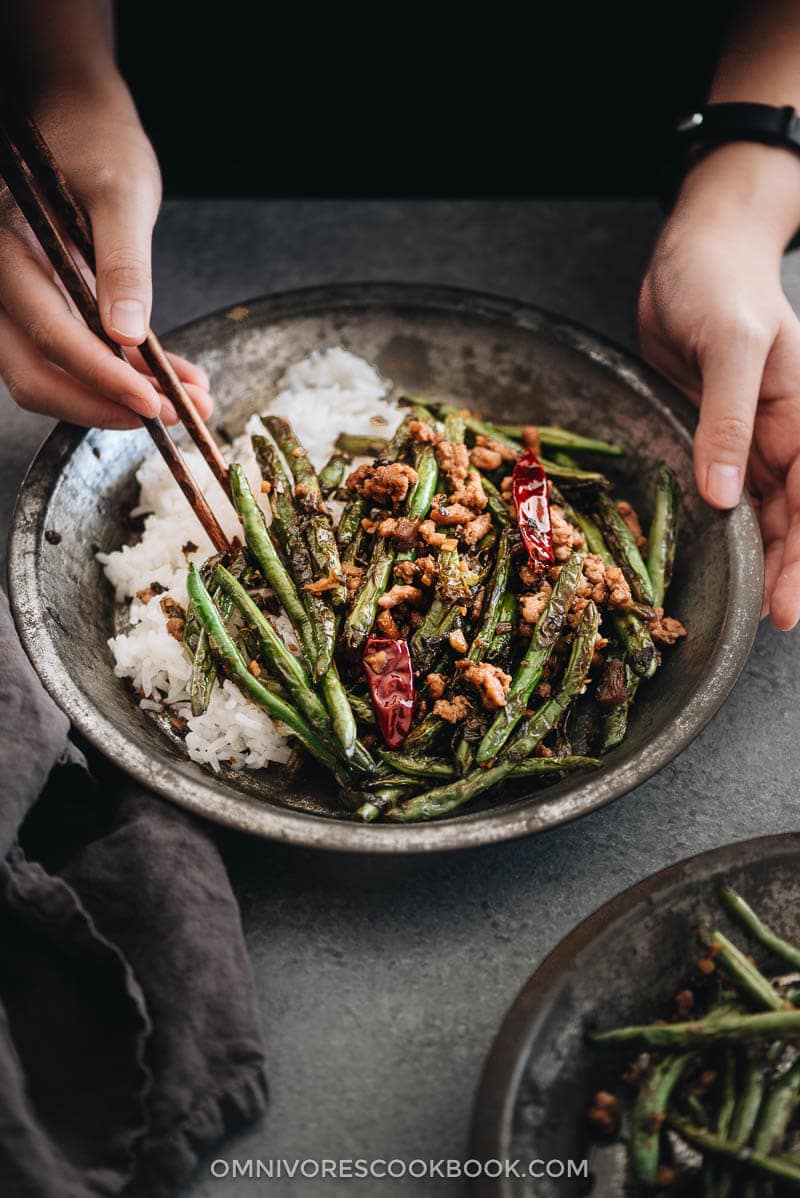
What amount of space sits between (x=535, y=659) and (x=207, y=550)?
1.07 m

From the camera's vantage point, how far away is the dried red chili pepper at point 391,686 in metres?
2.51

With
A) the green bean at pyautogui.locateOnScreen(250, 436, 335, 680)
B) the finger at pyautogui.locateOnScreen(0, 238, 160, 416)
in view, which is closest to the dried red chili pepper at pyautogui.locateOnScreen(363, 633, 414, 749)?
the green bean at pyautogui.locateOnScreen(250, 436, 335, 680)

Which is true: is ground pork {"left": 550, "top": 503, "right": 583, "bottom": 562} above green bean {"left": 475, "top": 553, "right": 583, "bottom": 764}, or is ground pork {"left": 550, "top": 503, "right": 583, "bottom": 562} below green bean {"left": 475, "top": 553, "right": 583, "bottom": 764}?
above

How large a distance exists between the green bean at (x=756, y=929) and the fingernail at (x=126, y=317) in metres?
2.03

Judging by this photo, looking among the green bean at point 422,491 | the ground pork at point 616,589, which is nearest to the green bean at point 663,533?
the ground pork at point 616,589

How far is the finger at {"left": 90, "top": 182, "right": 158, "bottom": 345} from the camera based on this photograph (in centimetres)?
262

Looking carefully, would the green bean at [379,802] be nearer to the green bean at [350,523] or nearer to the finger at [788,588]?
the green bean at [350,523]

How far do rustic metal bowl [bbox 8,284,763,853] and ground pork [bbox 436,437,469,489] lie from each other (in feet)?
1.83

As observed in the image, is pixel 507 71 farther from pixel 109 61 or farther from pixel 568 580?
pixel 568 580

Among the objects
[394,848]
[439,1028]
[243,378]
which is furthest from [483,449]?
[439,1028]

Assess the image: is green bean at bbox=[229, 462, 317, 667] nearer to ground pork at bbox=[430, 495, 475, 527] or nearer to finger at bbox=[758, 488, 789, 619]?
ground pork at bbox=[430, 495, 475, 527]

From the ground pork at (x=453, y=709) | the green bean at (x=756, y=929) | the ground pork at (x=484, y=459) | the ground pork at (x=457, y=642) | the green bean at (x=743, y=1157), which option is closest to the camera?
the green bean at (x=743, y=1157)

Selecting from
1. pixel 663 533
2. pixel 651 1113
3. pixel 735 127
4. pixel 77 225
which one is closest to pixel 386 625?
pixel 663 533

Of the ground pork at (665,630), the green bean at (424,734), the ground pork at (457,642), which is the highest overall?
the ground pork at (665,630)
